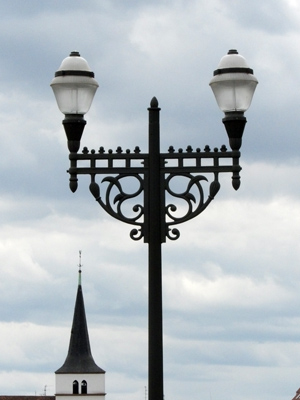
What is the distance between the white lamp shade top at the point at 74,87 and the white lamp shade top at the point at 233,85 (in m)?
1.13

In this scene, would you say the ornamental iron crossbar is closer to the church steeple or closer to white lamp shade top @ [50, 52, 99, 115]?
white lamp shade top @ [50, 52, 99, 115]

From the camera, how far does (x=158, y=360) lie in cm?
1429

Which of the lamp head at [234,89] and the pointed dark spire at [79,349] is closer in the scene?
the lamp head at [234,89]

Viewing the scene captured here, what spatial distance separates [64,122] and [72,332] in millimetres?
143098

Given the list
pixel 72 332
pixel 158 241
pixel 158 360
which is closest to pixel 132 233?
pixel 158 241

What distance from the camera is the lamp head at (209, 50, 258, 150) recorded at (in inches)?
572

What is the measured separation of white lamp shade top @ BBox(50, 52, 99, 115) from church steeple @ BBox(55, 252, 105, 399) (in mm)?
141836

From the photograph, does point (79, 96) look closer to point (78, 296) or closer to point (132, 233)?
point (132, 233)

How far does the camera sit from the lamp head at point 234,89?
14.5 metres

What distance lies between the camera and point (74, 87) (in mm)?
14586

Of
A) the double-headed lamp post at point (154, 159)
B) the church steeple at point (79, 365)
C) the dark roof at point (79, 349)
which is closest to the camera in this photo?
the double-headed lamp post at point (154, 159)

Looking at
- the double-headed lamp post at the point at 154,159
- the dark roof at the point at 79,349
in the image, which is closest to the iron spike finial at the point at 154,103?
the double-headed lamp post at the point at 154,159

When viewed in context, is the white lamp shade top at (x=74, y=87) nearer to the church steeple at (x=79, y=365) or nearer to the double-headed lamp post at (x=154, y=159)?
the double-headed lamp post at (x=154, y=159)

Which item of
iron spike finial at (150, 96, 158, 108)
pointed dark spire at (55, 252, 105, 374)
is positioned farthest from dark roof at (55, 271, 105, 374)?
iron spike finial at (150, 96, 158, 108)
